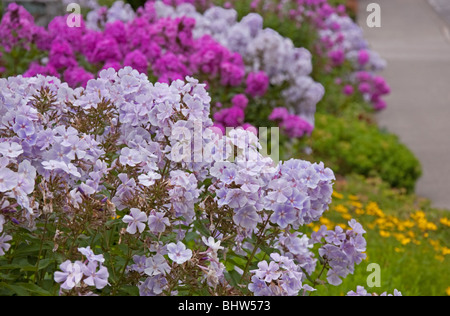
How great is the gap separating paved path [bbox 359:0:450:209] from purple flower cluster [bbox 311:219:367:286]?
15.1 feet

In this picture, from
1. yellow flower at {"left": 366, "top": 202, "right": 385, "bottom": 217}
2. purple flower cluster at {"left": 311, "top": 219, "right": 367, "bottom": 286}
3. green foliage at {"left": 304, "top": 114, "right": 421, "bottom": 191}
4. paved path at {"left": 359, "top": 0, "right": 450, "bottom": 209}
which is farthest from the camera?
paved path at {"left": 359, "top": 0, "right": 450, "bottom": 209}

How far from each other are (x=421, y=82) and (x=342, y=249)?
952cm

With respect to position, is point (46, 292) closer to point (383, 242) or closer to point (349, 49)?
point (383, 242)

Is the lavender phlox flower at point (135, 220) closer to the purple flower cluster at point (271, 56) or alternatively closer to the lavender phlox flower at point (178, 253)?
the lavender phlox flower at point (178, 253)

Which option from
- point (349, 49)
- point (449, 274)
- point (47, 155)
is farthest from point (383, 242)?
point (349, 49)

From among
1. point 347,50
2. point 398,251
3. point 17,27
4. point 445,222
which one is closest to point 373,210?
point 445,222

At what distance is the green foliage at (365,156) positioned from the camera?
7.20m

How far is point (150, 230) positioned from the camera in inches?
82.1

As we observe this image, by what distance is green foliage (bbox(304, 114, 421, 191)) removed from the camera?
23.6 ft

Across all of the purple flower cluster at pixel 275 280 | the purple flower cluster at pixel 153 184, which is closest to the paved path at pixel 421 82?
the purple flower cluster at pixel 153 184

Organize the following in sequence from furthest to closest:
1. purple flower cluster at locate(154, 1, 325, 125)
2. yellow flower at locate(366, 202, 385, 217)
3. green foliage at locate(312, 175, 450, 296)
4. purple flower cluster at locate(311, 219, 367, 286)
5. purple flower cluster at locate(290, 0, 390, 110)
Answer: purple flower cluster at locate(290, 0, 390, 110) → purple flower cluster at locate(154, 1, 325, 125) → yellow flower at locate(366, 202, 385, 217) → green foliage at locate(312, 175, 450, 296) → purple flower cluster at locate(311, 219, 367, 286)

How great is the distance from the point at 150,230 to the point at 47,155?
1.39ft

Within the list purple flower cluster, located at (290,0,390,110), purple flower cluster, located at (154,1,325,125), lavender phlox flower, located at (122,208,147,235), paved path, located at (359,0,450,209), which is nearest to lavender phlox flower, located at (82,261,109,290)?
lavender phlox flower, located at (122,208,147,235)

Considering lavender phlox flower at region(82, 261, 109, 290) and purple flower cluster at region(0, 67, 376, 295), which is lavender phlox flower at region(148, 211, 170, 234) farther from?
lavender phlox flower at region(82, 261, 109, 290)
